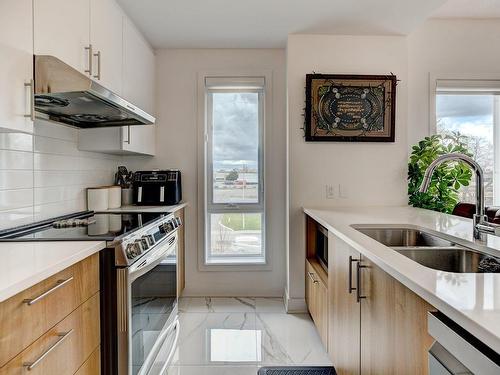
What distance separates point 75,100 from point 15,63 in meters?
0.37

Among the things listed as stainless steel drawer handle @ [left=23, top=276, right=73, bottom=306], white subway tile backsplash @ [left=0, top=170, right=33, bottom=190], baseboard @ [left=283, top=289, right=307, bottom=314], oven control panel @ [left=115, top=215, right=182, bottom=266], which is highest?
white subway tile backsplash @ [left=0, top=170, right=33, bottom=190]

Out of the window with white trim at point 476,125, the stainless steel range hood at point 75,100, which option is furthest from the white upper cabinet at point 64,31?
the window with white trim at point 476,125

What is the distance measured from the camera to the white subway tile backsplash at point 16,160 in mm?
1666

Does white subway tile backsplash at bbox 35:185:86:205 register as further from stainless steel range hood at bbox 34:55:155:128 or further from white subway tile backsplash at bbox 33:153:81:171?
stainless steel range hood at bbox 34:55:155:128

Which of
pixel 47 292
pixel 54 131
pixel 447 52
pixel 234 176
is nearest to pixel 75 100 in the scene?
pixel 54 131

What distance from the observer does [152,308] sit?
195 centimetres

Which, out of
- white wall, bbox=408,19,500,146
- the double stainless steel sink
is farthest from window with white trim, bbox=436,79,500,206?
the double stainless steel sink

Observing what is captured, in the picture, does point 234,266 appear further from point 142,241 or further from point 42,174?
point 42,174

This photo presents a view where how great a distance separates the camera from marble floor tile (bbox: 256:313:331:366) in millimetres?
2203

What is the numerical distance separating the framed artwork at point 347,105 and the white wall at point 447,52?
0.41 metres

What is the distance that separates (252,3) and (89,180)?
173cm

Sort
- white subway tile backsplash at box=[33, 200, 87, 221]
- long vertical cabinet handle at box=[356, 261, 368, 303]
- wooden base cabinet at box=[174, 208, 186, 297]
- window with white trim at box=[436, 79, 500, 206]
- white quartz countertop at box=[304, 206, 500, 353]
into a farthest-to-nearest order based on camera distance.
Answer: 1. window with white trim at box=[436, 79, 500, 206]
2. wooden base cabinet at box=[174, 208, 186, 297]
3. white subway tile backsplash at box=[33, 200, 87, 221]
4. long vertical cabinet handle at box=[356, 261, 368, 303]
5. white quartz countertop at box=[304, 206, 500, 353]

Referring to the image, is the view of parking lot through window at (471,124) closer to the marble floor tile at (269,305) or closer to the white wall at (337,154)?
the white wall at (337,154)

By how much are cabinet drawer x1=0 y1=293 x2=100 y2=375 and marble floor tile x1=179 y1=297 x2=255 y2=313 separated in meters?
1.62
